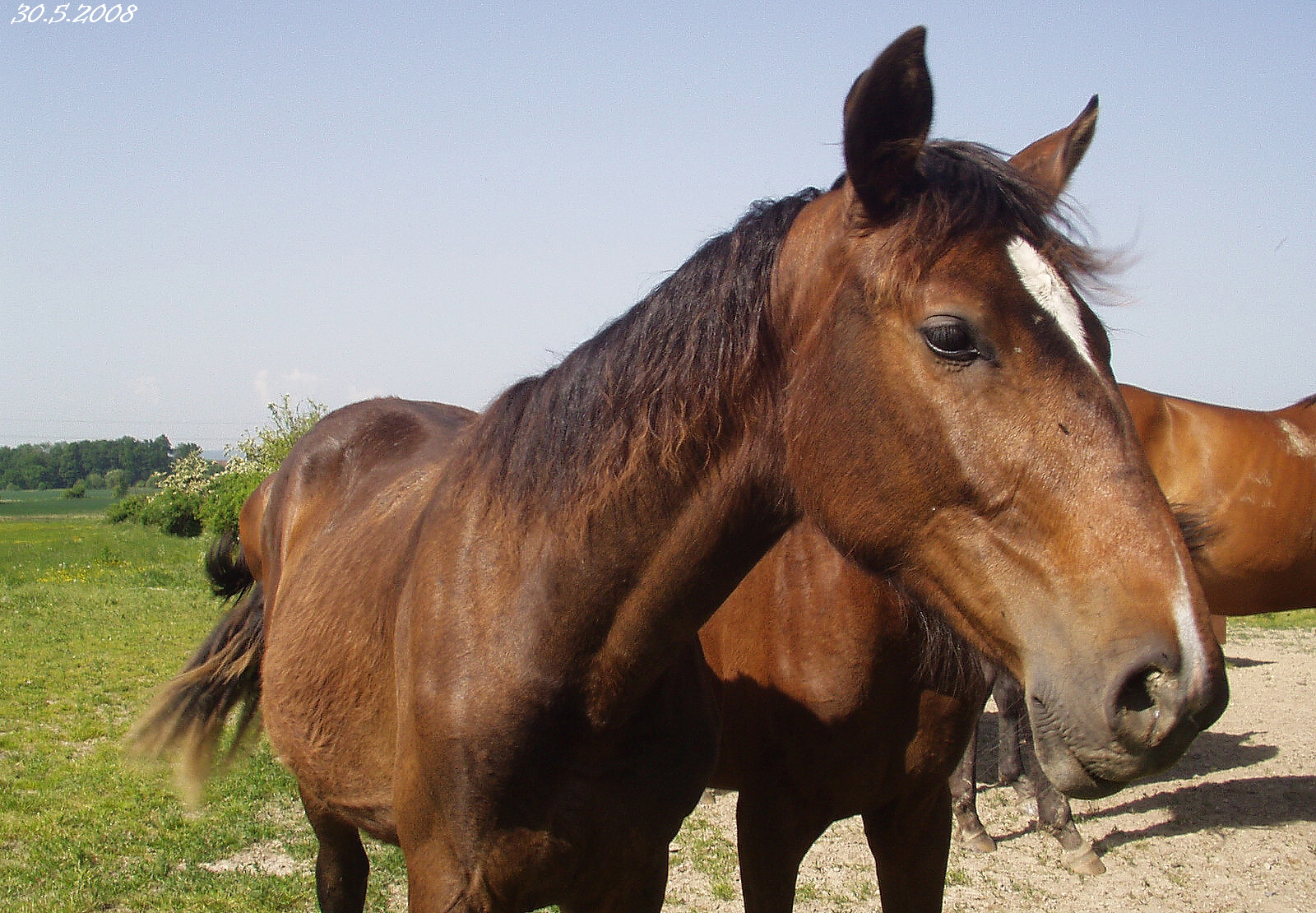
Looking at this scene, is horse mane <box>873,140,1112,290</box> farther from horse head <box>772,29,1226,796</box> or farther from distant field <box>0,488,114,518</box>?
distant field <box>0,488,114,518</box>

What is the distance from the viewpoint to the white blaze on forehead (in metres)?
1.42

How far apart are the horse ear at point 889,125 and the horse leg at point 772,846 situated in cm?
178

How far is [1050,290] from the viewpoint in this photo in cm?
144

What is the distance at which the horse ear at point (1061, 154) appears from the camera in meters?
1.81

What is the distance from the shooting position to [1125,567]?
1.28 m

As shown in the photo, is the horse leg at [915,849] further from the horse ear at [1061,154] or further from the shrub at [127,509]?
the shrub at [127,509]

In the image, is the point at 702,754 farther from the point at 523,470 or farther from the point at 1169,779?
the point at 1169,779

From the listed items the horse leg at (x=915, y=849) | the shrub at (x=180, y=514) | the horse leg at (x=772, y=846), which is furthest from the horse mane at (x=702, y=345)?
the shrub at (x=180, y=514)

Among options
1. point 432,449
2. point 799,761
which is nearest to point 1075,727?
point 799,761

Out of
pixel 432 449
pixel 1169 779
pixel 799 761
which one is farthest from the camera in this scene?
pixel 1169 779

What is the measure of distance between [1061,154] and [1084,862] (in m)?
4.01

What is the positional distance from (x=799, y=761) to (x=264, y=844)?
11.2ft

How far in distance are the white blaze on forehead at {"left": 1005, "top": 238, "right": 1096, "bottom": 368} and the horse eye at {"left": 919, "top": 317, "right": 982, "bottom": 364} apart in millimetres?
121

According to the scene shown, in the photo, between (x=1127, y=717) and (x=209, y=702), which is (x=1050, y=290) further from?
(x=209, y=702)
